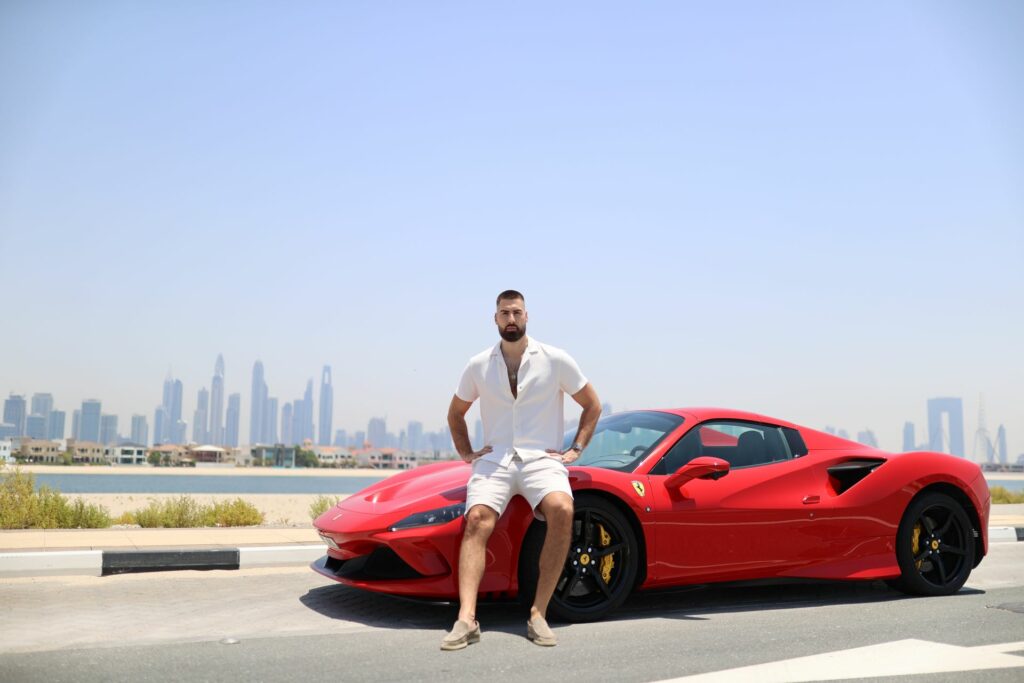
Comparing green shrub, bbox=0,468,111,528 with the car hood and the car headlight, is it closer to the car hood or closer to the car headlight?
the car hood

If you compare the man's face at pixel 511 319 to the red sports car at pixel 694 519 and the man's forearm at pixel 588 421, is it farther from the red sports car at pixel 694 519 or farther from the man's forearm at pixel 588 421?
the red sports car at pixel 694 519

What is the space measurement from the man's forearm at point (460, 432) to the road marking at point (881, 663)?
2012 millimetres

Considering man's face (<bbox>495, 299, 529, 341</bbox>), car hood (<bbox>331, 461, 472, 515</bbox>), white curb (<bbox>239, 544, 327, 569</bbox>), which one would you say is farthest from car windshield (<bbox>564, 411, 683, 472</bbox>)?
white curb (<bbox>239, 544, 327, 569</bbox>)

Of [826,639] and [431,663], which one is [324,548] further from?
[826,639]

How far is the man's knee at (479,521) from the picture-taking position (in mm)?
4836

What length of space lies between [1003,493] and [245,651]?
83.6 feet

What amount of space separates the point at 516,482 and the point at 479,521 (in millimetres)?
324

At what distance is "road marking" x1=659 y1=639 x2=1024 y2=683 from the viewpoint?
155 inches

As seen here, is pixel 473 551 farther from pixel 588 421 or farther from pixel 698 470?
pixel 698 470

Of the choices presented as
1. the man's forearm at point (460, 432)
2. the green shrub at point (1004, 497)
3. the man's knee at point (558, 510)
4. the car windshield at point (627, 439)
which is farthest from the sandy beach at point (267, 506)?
the green shrub at point (1004, 497)

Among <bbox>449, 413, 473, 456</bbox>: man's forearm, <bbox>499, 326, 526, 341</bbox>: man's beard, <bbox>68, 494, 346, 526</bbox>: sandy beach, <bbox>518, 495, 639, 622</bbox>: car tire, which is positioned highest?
<bbox>499, 326, 526, 341</bbox>: man's beard

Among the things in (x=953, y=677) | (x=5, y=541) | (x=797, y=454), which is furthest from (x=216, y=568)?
(x=953, y=677)

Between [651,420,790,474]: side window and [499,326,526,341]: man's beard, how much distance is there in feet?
4.33

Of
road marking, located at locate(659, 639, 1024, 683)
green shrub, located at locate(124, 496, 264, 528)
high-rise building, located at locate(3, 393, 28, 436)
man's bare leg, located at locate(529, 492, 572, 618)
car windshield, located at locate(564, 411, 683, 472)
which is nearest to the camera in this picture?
road marking, located at locate(659, 639, 1024, 683)
